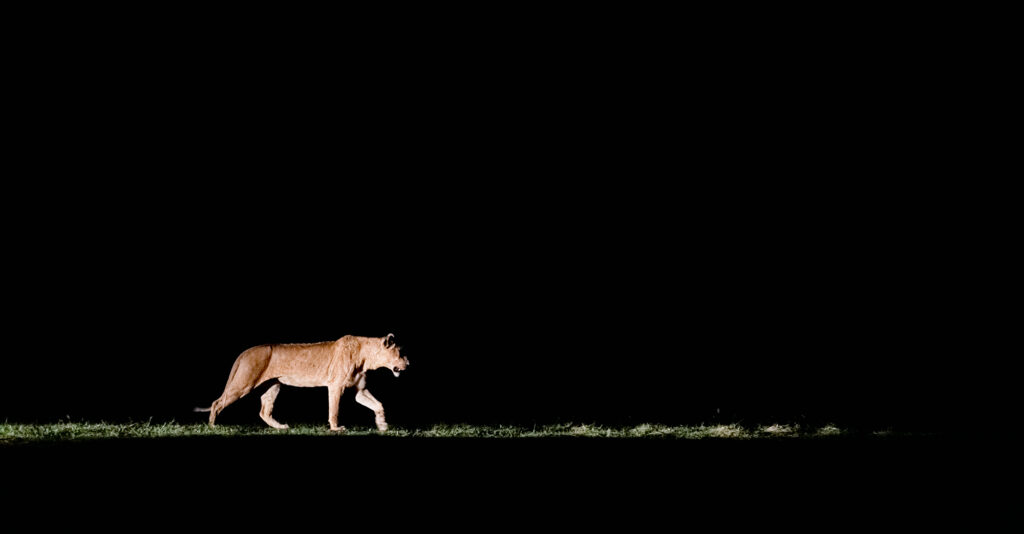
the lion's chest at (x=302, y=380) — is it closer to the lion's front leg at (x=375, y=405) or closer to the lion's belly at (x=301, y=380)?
the lion's belly at (x=301, y=380)

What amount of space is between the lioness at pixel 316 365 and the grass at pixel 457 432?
1.13 feet

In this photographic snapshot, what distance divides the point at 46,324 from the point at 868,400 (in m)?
16.1

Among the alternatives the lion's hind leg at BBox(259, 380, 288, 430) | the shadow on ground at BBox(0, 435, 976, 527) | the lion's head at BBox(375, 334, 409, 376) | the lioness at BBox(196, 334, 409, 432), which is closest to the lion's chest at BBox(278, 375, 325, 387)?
the lioness at BBox(196, 334, 409, 432)

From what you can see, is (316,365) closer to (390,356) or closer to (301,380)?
(301,380)

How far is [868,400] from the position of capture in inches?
679

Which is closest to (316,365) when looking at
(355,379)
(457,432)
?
(355,379)

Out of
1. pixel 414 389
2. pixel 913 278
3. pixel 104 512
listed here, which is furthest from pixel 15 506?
pixel 913 278

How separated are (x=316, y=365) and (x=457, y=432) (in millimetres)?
1778

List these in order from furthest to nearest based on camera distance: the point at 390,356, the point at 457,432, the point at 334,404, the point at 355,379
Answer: the point at 355,379 → the point at 390,356 → the point at 334,404 → the point at 457,432

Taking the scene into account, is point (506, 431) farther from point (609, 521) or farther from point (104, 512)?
point (104, 512)

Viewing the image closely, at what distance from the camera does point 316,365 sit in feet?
35.0

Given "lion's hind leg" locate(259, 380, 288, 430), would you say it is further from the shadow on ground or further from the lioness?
the shadow on ground

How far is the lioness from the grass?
35 centimetres

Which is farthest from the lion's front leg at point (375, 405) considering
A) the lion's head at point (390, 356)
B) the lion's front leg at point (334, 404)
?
the lion's head at point (390, 356)
